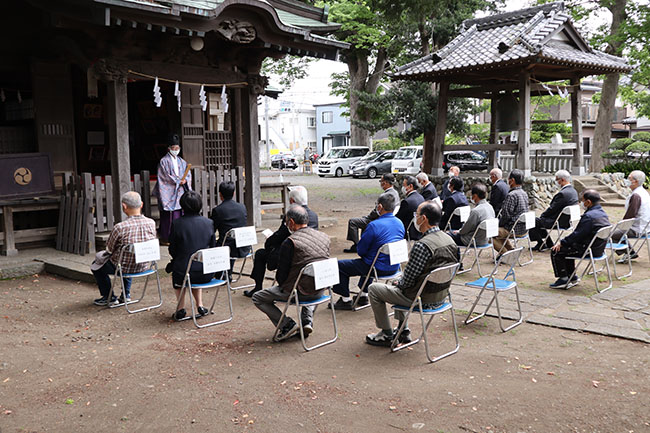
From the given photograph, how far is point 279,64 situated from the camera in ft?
110

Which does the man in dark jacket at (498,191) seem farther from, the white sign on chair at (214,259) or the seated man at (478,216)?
the white sign on chair at (214,259)

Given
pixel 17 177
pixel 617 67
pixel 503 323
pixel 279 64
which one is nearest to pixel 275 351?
pixel 503 323

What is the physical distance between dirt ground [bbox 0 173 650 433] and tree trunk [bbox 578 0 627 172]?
1825 cm

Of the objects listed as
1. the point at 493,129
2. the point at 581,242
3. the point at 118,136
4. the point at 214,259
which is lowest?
the point at 581,242

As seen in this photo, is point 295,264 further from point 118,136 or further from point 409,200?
point 118,136

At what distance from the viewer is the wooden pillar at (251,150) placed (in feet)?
35.2

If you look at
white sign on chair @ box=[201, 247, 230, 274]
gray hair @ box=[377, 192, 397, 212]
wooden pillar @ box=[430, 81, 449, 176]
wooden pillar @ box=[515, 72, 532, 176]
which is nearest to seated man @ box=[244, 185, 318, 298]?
white sign on chair @ box=[201, 247, 230, 274]

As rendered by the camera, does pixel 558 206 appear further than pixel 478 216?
Yes

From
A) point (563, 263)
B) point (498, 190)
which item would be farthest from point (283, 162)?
point (563, 263)

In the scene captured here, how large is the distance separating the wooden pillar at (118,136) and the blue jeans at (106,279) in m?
2.60

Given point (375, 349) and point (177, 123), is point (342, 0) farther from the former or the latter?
point (375, 349)

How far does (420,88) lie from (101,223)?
14092 mm

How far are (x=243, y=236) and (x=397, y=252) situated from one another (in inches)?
81.0

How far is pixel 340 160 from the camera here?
3189 cm
